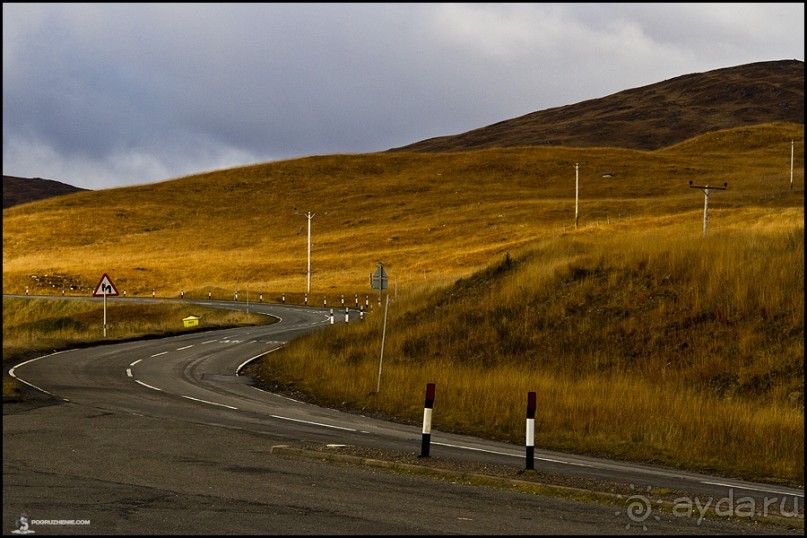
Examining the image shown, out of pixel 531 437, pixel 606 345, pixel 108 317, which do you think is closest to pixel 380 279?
pixel 606 345

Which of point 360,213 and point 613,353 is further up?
point 360,213

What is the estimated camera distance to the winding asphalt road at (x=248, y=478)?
9.75 meters

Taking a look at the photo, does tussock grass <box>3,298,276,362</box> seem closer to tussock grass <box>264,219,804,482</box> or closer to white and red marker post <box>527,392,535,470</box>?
tussock grass <box>264,219,804,482</box>

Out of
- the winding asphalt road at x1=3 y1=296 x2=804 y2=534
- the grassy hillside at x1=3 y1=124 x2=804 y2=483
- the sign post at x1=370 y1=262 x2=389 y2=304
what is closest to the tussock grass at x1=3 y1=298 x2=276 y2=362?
the grassy hillside at x1=3 y1=124 x2=804 y2=483

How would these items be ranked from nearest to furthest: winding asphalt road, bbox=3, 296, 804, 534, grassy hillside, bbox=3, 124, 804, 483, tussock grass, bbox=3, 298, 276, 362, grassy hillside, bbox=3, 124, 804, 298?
winding asphalt road, bbox=3, 296, 804, 534 → grassy hillside, bbox=3, 124, 804, 483 → tussock grass, bbox=3, 298, 276, 362 → grassy hillside, bbox=3, 124, 804, 298

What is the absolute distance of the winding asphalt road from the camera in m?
9.75

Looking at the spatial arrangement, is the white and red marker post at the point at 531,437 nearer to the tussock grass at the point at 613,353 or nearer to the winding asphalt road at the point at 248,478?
the winding asphalt road at the point at 248,478

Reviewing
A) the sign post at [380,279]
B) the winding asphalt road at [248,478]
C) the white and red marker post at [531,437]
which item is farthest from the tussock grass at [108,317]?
the white and red marker post at [531,437]

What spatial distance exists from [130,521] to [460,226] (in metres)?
89.4

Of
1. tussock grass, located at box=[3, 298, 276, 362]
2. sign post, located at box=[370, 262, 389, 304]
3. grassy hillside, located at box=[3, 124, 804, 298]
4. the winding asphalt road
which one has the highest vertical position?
grassy hillside, located at box=[3, 124, 804, 298]

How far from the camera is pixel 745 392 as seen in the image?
73.9ft

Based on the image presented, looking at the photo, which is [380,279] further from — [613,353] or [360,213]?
[360,213]

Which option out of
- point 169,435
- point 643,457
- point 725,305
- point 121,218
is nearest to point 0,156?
point 169,435

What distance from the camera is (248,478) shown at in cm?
1216
